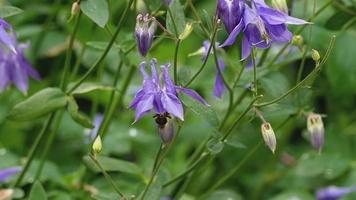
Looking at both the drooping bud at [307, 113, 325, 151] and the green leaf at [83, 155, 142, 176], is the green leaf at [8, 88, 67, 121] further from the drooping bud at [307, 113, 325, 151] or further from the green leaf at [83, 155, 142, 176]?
the drooping bud at [307, 113, 325, 151]

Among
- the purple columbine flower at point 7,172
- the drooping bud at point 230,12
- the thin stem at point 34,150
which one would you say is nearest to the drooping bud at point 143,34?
the drooping bud at point 230,12

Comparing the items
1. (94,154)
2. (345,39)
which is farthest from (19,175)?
(345,39)

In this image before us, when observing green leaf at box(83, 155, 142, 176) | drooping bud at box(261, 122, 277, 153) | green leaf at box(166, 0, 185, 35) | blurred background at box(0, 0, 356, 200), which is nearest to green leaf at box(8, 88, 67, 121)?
green leaf at box(83, 155, 142, 176)

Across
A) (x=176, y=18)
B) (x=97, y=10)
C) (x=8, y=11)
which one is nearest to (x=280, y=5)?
(x=176, y=18)

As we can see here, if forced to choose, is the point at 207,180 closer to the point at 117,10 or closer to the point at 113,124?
the point at 113,124

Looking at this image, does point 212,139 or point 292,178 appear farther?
point 292,178

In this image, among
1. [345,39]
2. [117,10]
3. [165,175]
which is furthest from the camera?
[117,10]

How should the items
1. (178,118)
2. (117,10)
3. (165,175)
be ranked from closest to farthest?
(178,118) < (165,175) < (117,10)

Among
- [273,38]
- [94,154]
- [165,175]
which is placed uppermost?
[273,38]

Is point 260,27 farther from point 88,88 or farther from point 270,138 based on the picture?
point 88,88
